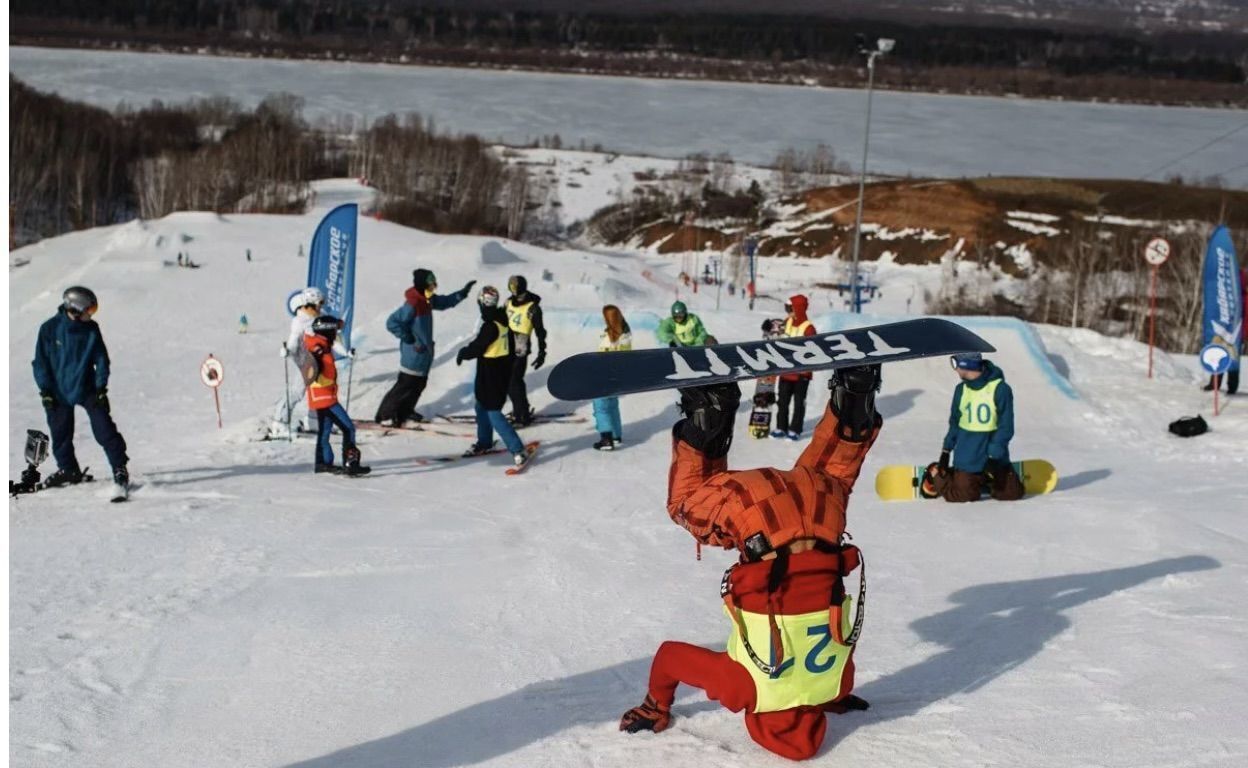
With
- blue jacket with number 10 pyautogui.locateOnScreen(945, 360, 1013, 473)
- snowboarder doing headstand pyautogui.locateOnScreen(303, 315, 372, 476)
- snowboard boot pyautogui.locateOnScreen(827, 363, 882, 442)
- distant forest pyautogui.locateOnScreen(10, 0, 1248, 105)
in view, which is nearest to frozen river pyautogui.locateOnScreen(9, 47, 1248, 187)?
distant forest pyautogui.locateOnScreen(10, 0, 1248, 105)

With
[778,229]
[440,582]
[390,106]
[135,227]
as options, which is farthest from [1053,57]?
[440,582]

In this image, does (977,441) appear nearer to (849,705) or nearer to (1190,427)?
(1190,427)

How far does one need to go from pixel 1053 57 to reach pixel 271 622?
184 metres

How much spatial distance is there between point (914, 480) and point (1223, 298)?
23.0ft

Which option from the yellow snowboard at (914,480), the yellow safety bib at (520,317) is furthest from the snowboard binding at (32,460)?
the yellow snowboard at (914,480)

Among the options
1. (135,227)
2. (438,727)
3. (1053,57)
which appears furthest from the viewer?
(1053,57)

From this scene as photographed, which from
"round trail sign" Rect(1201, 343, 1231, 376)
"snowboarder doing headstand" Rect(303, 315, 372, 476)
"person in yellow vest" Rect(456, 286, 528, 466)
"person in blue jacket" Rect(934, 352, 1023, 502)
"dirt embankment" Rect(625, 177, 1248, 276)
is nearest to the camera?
"person in blue jacket" Rect(934, 352, 1023, 502)

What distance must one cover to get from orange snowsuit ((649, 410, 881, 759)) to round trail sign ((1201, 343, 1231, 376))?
9687mm

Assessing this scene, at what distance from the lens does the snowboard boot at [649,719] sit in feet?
14.6

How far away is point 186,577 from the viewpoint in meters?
6.82

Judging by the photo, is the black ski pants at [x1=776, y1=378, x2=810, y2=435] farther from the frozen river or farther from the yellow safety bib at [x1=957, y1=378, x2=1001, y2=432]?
the frozen river

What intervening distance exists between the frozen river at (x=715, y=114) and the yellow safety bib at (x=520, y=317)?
72.5 m

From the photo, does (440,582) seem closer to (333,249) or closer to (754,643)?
(754,643)

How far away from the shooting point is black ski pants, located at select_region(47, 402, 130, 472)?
27.3 feet
